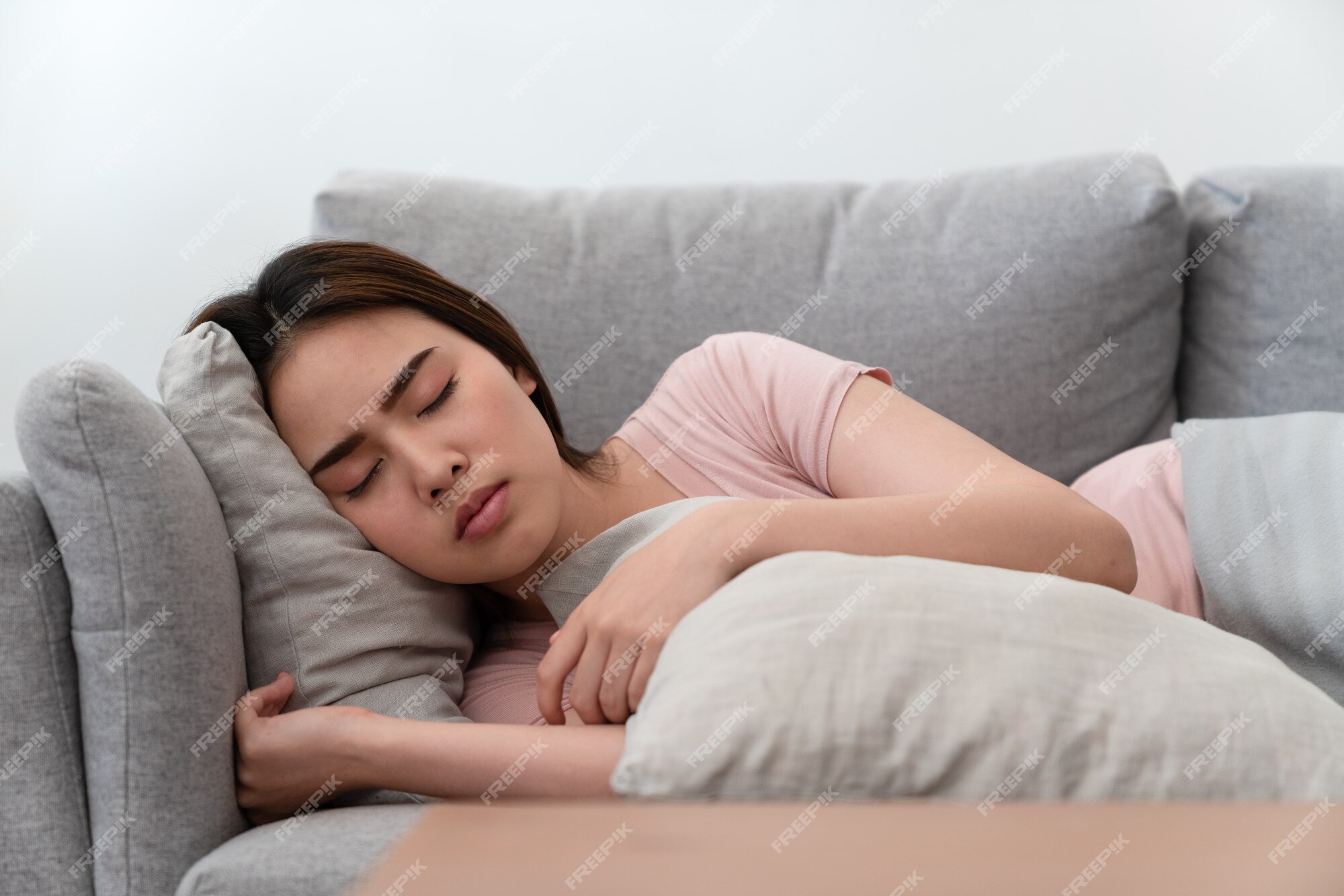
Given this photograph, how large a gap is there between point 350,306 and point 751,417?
480 millimetres

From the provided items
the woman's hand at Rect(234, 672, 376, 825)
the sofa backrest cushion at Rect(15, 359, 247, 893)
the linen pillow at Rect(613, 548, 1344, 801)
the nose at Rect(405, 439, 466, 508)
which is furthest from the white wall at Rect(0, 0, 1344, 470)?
the linen pillow at Rect(613, 548, 1344, 801)

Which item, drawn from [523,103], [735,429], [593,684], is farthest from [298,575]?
[523,103]

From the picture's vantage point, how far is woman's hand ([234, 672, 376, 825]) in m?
0.81

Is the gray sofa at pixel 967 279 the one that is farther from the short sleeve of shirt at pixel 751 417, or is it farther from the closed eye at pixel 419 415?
the closed eye at pixel 419 415

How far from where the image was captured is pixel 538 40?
1.83 meters

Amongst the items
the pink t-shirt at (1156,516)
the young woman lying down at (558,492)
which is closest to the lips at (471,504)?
the young woman lying down at (558,492)

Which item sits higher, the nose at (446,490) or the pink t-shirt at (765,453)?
the nose at (446,490)

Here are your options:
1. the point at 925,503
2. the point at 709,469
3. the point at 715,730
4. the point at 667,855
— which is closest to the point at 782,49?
the point at 709,469

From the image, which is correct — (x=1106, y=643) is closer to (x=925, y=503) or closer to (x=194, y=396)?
(x=925, y=503)

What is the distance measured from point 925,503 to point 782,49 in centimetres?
123

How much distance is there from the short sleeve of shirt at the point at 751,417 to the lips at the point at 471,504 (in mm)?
260

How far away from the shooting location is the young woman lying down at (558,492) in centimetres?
80

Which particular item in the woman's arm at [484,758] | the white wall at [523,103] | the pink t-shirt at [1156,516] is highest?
the white wall at [523,103]

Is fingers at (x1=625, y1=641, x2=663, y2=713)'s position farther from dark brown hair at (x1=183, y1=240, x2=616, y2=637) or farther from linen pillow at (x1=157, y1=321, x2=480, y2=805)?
dark brown hair at (x1=183, y1=240, x2=616, y2=637)
